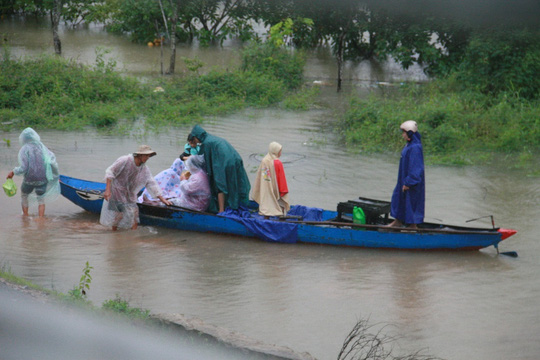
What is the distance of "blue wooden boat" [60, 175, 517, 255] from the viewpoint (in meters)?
6.70

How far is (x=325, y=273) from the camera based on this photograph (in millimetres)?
6457

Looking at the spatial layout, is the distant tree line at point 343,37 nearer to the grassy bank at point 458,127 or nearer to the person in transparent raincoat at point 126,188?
the grassy bank at point 458,127

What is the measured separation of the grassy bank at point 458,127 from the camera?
1106 cm

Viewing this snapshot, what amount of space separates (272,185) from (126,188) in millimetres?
1608

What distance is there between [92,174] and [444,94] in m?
7.38

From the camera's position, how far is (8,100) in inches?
514

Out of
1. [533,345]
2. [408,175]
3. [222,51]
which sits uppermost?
[222,51]

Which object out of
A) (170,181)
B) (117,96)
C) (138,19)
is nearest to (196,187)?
(170,181)

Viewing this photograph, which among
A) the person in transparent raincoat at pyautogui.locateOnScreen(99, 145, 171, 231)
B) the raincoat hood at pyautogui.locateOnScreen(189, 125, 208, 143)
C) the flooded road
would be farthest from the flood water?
the raincoat hood at pyautogui.locateOnScreen(189, 125, 208, 143)

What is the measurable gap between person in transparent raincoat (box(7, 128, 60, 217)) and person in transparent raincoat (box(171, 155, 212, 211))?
1.53 metres

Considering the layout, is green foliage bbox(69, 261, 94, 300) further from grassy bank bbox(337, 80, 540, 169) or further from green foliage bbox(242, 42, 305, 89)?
green foliage bbox(242, 42, 305, 89)

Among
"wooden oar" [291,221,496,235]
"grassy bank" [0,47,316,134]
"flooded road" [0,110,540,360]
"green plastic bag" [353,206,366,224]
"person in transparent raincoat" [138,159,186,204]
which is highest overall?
"grassy bank" [0,47,316,134]

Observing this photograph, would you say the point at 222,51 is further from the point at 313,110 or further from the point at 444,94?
the point at 444,94

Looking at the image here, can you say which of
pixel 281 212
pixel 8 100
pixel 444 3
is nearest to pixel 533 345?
pixel 281 212
